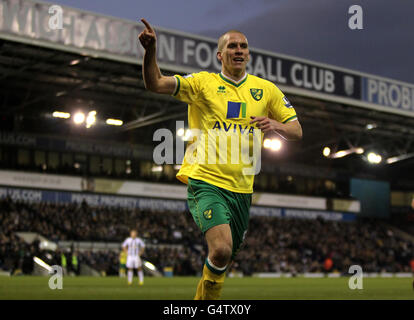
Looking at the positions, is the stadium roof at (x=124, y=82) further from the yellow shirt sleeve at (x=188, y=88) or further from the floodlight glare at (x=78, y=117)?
the yellow shirt sleeve at (x=188, y=88)

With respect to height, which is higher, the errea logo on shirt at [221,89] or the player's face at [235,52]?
the player's face at [235,52]

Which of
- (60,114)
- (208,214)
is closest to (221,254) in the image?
(208,214)

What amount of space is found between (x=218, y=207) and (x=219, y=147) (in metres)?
0.58

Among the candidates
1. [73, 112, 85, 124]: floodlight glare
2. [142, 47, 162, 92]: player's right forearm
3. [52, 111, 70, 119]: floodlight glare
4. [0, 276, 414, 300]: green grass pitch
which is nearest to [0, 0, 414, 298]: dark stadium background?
[52, 111, 70, 119]: floodlight glare

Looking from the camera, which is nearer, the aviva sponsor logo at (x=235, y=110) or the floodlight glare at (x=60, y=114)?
the aviva sponsor logo at (x=235, y=110)

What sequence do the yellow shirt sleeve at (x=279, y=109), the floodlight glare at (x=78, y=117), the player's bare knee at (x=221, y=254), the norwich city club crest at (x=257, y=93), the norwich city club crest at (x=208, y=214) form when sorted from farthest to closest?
the floodlight glare at (x=78, y=117), the yellow shirt sleeve at (x=279, y=109), the norwich city club crest at (x=257, y=93), the norwich city club crest at (x=208, y=214), the player's bare knee at (x=221, y=254)

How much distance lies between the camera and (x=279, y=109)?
6.45 m

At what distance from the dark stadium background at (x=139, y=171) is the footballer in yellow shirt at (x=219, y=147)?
59.7 feet

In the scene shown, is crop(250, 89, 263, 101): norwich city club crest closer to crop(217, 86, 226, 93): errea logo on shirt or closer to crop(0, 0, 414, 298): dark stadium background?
crop(217, 86, 226, 93): errea logo on shirt

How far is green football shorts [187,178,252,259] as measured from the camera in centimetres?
585

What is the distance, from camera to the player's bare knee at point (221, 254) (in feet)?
18.7

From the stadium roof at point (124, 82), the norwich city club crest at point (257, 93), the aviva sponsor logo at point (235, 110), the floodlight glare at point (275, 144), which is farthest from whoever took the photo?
the floodlight glare at point (275, 144)

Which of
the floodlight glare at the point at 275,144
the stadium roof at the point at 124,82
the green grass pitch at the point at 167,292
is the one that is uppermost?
the stadium roof at the point at 124,82

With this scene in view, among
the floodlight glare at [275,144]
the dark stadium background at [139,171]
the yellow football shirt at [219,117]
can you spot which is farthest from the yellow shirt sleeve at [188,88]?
the floodlight glare at [275,144]
